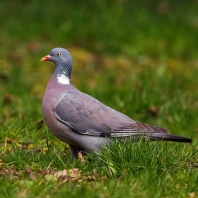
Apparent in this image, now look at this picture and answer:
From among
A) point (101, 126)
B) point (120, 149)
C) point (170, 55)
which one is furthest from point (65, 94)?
point (170, 55)

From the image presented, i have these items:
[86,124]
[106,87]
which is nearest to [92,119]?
[86,124]

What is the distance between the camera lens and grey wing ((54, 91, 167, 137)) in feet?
18.8

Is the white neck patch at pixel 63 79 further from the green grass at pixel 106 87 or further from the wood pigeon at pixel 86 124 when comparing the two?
the green grass at pixel 106 87

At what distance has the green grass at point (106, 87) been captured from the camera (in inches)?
198

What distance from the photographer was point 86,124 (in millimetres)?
5742

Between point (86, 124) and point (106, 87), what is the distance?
3.41 metres

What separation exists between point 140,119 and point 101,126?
94.1 inches

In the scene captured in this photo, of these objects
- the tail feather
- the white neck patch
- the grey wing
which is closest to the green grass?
the tail feather

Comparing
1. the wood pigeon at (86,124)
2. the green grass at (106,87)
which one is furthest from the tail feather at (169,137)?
the green grass at (106,87)

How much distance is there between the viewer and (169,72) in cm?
1059

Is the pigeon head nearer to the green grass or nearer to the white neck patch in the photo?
the white neck patch

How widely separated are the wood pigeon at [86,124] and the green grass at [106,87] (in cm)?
17

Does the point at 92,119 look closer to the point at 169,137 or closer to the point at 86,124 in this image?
the point at 86,124

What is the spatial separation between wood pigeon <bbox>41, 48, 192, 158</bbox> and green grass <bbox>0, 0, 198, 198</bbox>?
0.17 meters
